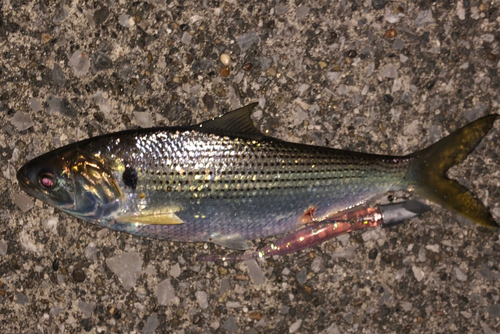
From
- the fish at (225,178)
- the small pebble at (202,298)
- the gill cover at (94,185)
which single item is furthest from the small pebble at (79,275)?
the small pebble at (202,298)

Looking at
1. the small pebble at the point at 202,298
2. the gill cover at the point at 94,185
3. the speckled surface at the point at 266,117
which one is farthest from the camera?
the small pebble at the point at 202,298

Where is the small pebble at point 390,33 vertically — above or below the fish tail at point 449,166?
above

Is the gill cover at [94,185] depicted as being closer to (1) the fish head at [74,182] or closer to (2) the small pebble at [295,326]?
(1) the fish head at [74,182]

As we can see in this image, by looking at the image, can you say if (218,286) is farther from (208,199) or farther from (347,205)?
(347,205)

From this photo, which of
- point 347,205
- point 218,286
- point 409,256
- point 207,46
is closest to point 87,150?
point 207,46

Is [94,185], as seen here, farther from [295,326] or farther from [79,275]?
[295,326]

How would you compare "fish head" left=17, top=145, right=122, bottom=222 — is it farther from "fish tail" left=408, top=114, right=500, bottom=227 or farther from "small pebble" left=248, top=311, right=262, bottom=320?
"fish tail" left=408, top=114, right=500, bottom=227
